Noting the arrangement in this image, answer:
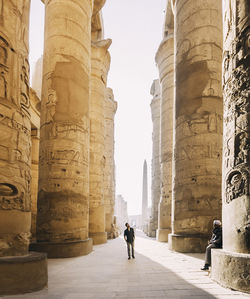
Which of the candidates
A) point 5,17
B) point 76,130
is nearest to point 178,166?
point 76,130

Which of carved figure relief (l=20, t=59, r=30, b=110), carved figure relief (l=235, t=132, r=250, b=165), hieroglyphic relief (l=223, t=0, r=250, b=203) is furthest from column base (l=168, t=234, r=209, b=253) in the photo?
carved figure relief (l=20, t=59, r=30, b=110)

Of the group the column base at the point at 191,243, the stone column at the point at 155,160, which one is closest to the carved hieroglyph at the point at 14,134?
the column base at the point at 191,243

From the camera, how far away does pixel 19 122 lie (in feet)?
16.8

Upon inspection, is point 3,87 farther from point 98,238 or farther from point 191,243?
point 98,238

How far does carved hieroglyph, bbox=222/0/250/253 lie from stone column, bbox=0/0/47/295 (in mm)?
2980

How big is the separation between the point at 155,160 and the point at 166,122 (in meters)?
7.13

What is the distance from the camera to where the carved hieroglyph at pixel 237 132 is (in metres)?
4.72

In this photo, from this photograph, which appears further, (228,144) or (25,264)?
(228,144)

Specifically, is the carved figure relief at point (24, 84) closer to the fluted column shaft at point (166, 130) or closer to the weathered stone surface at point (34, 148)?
the weathered stone surface at point (34, 148)

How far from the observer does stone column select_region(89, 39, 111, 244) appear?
13.9 m

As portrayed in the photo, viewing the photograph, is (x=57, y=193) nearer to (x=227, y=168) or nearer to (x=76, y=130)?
(x=76, y=130)

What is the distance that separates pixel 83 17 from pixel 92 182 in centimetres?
692

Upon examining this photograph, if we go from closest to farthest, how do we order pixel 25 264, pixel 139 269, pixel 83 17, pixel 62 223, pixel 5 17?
pixel 25 264
pixel 5 17
pixel 139 269
pixel 62 223
pixel 83 17

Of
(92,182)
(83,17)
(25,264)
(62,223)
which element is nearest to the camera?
(25,264)
